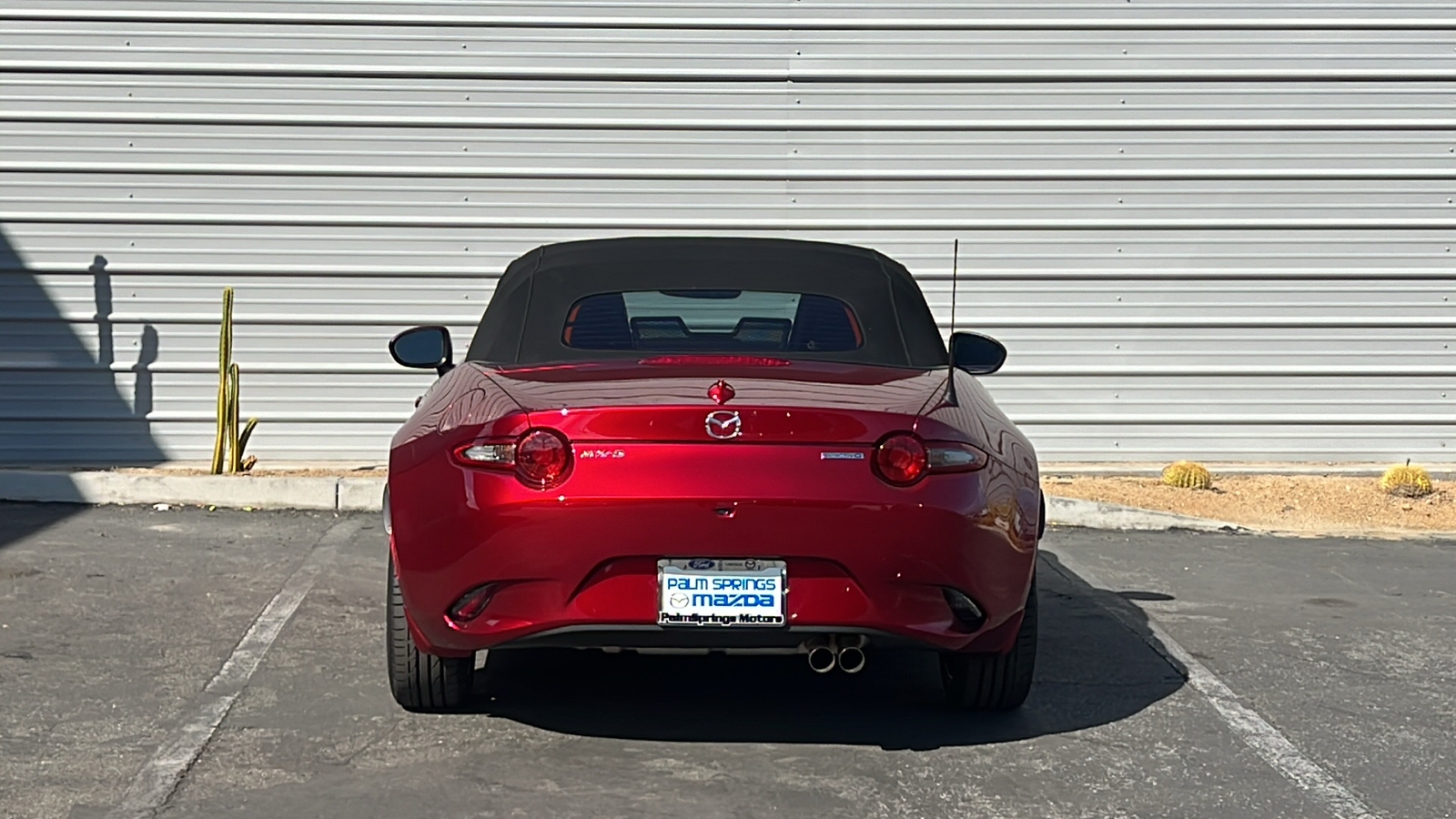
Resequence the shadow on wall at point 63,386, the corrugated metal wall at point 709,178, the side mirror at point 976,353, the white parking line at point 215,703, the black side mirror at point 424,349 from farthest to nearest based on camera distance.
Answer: the shadow on wall at point 63,386
the corrugated metal wall at point 709,178
the black side mirror at point 424,349
the side mirror at point 976,353
the white parking line at point 215,703

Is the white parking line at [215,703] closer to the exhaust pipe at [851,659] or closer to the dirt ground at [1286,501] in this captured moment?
the exhaust pipe at [851,659]

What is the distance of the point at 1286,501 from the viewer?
10547mm

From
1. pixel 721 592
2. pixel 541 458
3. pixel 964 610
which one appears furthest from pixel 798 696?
pixel 541 458

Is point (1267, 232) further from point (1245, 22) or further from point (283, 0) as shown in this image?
point (283, 0)

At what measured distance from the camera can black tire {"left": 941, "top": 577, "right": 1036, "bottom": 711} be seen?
17.5ft

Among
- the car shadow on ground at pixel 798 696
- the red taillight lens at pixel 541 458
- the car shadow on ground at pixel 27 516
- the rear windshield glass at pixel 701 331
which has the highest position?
the rear windshield glass at pixel 701 331

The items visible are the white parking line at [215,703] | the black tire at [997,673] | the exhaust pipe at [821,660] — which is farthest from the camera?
the black tire at [997,673]

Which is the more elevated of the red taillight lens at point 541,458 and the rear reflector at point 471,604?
the red taillight lens at point 541,458

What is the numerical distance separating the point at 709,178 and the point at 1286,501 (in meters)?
3.97

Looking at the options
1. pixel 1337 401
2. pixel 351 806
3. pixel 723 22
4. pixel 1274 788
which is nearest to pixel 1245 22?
pixel 1337 401

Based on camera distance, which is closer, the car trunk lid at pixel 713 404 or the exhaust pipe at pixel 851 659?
the car trunk lid at pixel 713 404

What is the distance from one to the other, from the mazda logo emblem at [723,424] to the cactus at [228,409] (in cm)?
605

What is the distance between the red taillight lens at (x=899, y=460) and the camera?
15.5ft

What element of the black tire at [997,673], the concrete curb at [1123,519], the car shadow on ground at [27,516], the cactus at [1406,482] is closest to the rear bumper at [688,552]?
the black tire at [997,673]
